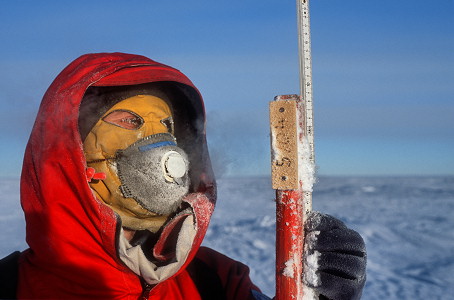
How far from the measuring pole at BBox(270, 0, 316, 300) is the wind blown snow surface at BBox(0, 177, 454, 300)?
2371mm

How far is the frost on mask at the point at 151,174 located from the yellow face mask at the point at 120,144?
0.04 m

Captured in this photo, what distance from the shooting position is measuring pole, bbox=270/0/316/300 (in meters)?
1.31

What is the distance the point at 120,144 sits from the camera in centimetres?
201

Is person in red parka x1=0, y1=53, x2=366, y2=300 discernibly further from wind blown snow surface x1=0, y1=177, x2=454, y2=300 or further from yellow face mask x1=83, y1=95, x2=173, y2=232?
wind blown snow surface x1=0, y1=177, x2=454, y2=300

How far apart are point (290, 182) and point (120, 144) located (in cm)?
99

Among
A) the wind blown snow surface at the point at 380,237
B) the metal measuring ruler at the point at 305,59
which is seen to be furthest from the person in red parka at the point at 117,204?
the wind blown snow surface at the point at 380,237

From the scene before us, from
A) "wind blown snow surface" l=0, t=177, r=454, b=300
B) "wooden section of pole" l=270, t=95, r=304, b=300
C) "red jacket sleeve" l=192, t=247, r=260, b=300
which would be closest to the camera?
"wooden section of pole" l=270, t=95, r=304, b=300

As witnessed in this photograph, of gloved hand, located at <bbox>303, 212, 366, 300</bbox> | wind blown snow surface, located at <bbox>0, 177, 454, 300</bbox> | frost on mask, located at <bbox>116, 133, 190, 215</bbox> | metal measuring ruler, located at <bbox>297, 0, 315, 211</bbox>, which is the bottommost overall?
wind blown snow surface, located at <bbox>0, 177, 454, 300</bbox>

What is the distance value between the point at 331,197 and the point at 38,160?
920cm

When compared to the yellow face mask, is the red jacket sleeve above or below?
below

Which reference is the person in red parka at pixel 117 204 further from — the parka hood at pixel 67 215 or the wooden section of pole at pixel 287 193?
the wooden section of pole at pixel 287 193

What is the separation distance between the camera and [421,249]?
5.97 metres

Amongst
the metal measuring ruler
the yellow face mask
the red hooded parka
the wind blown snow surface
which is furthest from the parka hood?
the wind blown snow surface

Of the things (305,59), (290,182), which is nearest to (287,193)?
(290,182)
